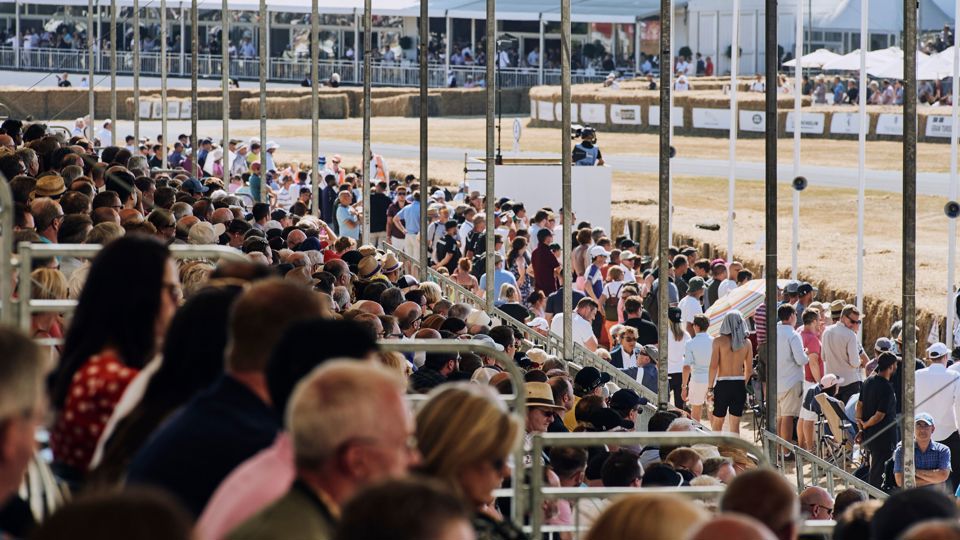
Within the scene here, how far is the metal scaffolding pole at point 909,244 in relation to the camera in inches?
474

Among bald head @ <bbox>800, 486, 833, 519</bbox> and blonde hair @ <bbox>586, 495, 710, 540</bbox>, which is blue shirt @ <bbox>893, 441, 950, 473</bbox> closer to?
bald head @ <bbox>800, 486, 833, 519</bbox>

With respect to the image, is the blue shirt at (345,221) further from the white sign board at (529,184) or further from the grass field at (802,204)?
the grass field at (802,204)

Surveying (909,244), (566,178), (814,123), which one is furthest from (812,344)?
(814,123)

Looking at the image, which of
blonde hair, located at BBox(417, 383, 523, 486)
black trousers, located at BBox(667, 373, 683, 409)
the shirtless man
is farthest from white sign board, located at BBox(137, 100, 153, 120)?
blonde hair, located at BBox(417, 383, 523, 486)

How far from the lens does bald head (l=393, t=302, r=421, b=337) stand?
38.1 feet

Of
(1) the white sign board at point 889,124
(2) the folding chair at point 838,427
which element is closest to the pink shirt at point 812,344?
(2) the folding chair at point 838,427

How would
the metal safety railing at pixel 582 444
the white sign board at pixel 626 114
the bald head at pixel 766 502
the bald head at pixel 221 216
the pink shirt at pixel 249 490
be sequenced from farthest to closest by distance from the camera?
the white sign board at pixel 626 114 < the bald head at pixel 221 216 < the metal safety railing at pixel 582 444 < the bald head at pixel 766 502 < the pink shirt at pixel 249 490

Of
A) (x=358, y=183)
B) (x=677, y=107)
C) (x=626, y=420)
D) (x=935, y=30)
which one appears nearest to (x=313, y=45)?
(x=358, y=183)

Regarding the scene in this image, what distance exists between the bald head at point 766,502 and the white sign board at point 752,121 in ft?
169

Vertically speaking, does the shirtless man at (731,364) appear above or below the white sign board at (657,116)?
below

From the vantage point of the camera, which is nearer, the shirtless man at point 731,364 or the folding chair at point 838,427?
the folding chair at point 838,427

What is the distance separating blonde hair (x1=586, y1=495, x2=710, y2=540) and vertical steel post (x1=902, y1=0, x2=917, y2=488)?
29.1 ft

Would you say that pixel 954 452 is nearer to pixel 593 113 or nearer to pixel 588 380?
pixel 588 380

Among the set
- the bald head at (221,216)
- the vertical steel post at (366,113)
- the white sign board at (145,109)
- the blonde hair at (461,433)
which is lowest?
the blonde hair at (461,433)
